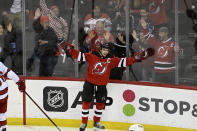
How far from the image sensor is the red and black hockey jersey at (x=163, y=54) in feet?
17.4

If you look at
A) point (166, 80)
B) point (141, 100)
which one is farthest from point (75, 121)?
point (166, 80)

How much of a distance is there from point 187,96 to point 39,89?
2243mm

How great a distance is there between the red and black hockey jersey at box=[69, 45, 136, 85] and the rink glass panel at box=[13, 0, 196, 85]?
0.37 meters

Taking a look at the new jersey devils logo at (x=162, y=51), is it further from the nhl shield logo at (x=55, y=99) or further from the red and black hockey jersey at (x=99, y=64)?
the nhl shield logo at (x=55, y=99)

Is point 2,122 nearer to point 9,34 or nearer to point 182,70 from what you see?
point 9,34

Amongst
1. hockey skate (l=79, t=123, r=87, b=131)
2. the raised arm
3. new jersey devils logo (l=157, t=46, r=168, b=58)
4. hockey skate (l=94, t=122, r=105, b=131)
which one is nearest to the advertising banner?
hockey skate (l=94, t=122, r=105, b=131)

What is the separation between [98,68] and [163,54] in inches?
37.3

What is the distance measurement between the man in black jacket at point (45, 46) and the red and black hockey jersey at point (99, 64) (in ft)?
2.57

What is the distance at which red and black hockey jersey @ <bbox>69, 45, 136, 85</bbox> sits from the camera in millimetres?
5281

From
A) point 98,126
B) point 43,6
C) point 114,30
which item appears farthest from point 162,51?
point 43,6

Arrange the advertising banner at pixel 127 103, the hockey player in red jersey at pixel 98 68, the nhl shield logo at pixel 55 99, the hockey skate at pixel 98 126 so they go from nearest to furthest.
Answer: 1. the advertising banner at pixel 127 103
2. the hockey player in red jersey at pixel 98 68
3. the hockey skate at pixel 98 126
4. the nhl shield logo at pixel 55 99

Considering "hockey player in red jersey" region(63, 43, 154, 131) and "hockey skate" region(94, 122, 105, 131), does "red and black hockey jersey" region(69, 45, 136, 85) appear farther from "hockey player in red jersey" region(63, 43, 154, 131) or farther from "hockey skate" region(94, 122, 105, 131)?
"hockey skate" region(94, 122, 105, 131)

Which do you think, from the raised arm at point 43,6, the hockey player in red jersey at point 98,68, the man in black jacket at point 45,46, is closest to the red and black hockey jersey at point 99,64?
the hockey player in red jersey at point 98,68

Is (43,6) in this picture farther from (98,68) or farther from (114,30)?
(98,68)
